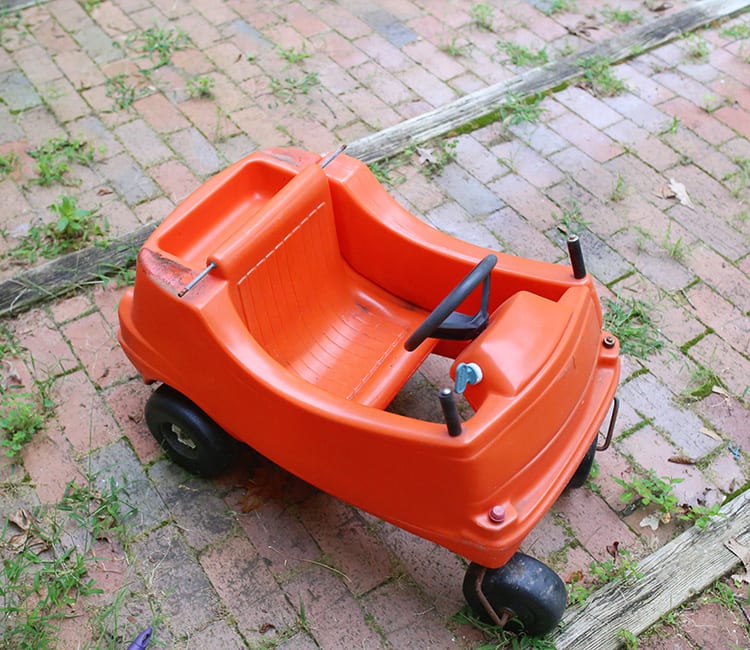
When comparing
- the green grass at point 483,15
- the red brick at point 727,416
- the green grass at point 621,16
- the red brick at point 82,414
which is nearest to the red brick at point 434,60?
the green grass at point 483,15

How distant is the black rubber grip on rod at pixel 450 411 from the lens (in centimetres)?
174

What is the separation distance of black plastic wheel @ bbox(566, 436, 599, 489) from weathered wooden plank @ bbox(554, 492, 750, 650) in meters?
0.28

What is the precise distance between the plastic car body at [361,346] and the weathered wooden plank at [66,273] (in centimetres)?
71

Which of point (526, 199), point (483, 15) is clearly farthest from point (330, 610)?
point (483, 15)

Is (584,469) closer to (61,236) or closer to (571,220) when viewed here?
(571,220)

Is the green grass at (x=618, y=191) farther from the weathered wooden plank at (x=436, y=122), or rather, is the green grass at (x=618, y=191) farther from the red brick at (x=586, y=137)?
the weathered wooden plank at (x=436, y=122)

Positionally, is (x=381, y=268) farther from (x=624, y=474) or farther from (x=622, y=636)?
(x=622, y=636)

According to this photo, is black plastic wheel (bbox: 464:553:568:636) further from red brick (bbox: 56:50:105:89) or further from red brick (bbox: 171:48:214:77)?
red brick (bbox: 56:50:105:89)

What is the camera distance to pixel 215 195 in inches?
93.6

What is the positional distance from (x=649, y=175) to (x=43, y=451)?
262 centimetres

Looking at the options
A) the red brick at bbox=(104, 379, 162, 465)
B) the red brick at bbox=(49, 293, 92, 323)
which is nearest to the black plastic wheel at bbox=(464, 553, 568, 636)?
the red brick at bbox=(104, 379, 162, 465)

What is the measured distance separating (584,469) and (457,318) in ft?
2.17

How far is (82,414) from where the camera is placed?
8.62 ft

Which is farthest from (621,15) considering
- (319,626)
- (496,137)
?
(319,626)
